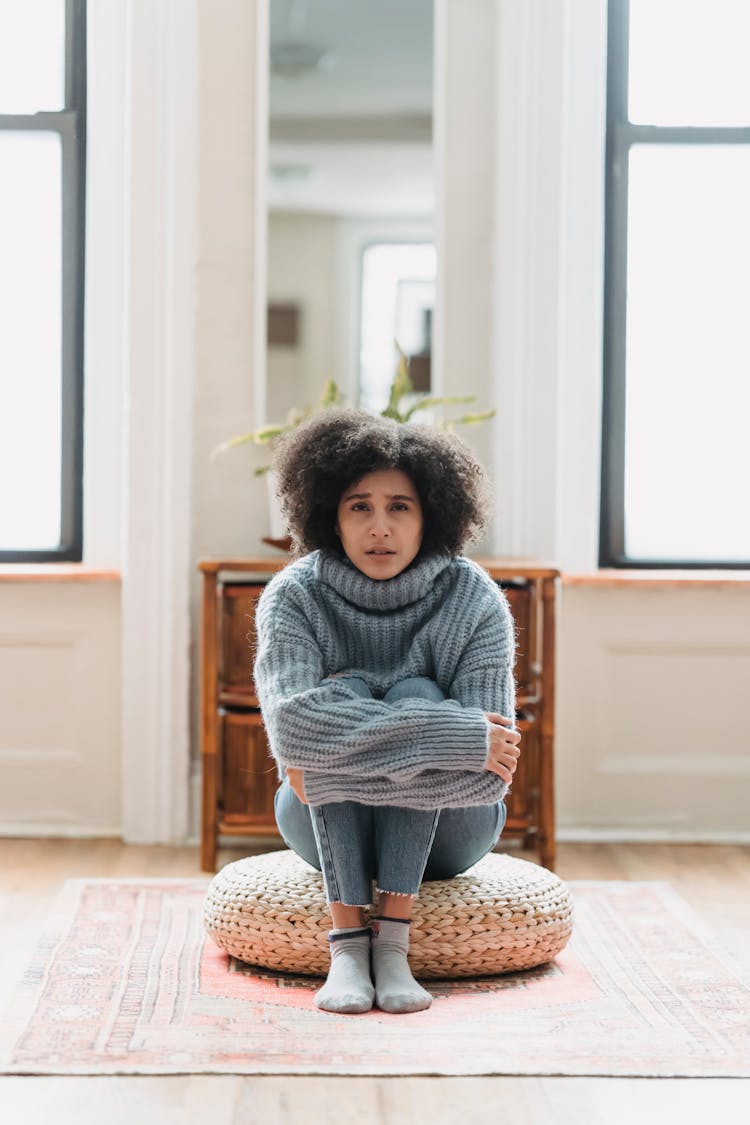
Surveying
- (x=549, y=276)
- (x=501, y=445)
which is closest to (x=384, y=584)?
(x=501, y=445)

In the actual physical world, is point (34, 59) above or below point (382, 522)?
above

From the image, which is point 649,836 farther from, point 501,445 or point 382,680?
point 382,680

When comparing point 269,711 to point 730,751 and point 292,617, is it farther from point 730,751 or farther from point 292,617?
point 730,751

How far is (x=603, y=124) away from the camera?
3.55 meters

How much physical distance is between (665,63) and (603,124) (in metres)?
0.29

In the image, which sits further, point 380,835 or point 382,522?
point 382,522

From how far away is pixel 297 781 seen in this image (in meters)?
2.25

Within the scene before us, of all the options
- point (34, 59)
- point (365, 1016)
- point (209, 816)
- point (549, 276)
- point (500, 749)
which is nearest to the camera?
point (365, 1016)

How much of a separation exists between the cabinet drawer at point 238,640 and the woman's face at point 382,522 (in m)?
0.82

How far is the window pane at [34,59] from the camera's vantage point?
11.8 feet

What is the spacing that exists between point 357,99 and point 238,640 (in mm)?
1398

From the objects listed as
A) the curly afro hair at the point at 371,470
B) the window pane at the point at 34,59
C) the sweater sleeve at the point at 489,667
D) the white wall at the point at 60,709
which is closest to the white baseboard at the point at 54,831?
the white wall at the point at 60,709

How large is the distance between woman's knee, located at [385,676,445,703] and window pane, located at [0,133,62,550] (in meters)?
1.61

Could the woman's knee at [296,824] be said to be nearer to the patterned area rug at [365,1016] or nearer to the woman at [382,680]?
the woman at [382,680]
